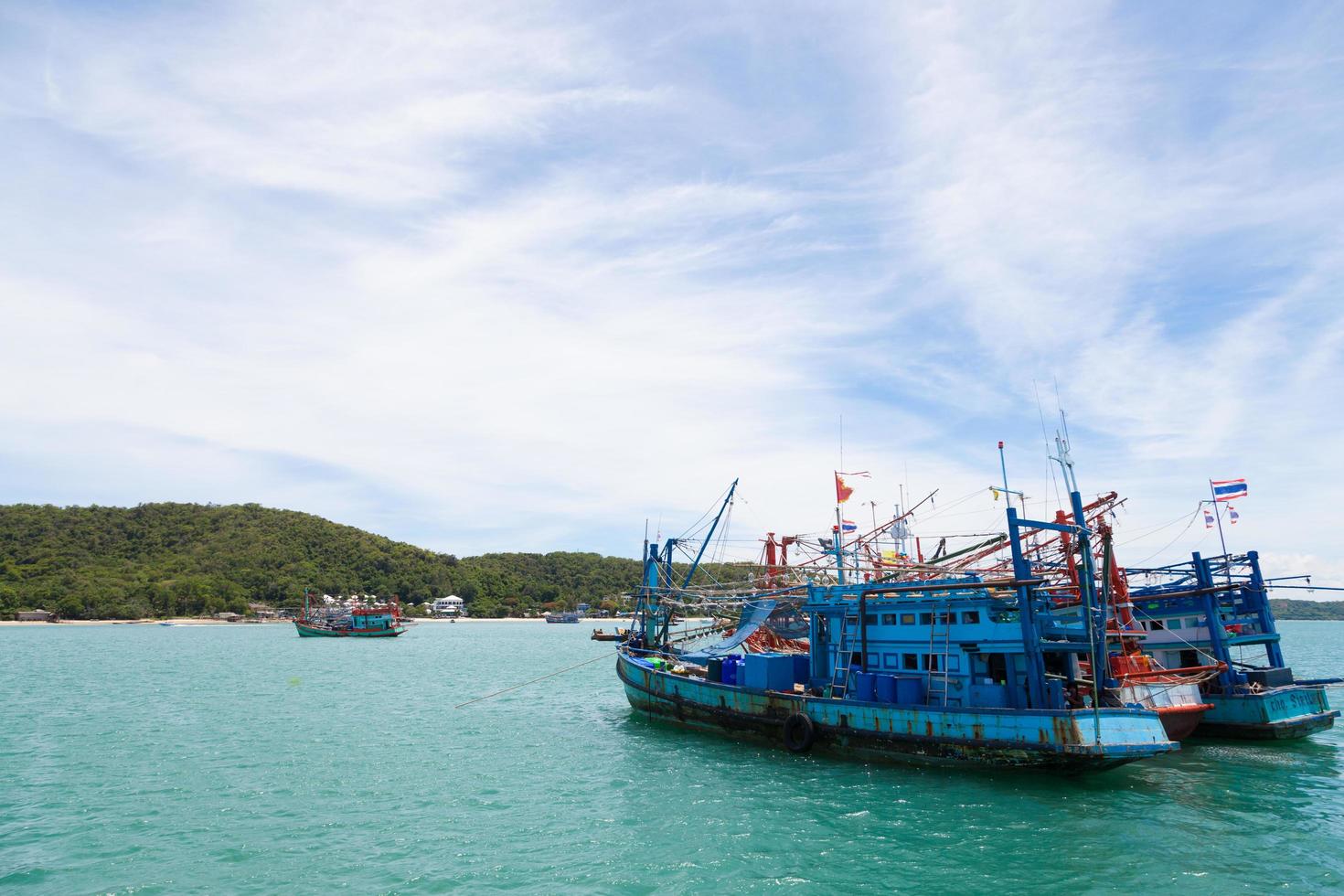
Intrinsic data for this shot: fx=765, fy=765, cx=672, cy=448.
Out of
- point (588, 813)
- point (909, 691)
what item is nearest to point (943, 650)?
point (909, 691)

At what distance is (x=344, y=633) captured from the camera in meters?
124

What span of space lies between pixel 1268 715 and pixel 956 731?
17.1m

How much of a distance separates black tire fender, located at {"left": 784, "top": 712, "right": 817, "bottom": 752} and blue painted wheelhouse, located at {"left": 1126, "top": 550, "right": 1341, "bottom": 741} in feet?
60.2

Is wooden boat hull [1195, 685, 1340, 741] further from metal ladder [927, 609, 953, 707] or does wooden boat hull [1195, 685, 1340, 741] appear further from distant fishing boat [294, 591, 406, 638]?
distant fishing boat [294, 591, 406, 638]

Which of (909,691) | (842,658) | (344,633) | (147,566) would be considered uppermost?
A: (147,566)

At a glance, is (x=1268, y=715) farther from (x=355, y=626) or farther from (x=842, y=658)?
(x=355, y=626)

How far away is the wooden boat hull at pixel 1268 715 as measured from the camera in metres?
32.6

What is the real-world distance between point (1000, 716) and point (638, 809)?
1241 cm

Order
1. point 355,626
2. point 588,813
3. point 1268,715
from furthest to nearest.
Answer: point 355,626 < point 1268,715 < point 588,813

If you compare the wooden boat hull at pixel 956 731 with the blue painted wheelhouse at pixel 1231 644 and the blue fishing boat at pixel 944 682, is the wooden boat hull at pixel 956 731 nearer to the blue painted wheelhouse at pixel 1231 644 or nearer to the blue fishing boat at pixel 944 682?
the blue fishing boat at pixel 944 682

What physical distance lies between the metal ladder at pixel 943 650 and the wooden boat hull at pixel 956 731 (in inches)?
81.5

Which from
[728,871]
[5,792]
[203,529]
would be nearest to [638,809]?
[728,871]

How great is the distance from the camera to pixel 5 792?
23.7 m

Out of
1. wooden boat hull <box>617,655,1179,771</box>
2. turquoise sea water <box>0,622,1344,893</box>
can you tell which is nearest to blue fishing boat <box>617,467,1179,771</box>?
wooden boat hull <box>617,655,1179,771</box>
